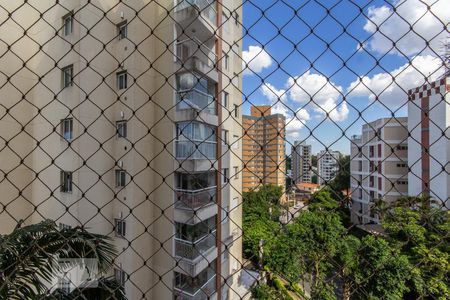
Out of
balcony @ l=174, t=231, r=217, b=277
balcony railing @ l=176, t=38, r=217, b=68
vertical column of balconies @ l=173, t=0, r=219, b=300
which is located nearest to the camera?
balcony railing @ l=176, t=38, r=217, b=68

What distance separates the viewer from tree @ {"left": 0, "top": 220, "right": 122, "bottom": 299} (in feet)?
4.11

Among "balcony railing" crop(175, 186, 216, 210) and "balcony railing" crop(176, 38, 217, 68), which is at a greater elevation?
"balcony railing" crop(176, 38, 217, 68)

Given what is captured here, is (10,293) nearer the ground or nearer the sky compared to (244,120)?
nearer the ground

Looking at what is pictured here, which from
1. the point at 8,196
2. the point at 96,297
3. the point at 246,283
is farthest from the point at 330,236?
the point at 8,196

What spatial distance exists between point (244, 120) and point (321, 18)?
24.3 inches

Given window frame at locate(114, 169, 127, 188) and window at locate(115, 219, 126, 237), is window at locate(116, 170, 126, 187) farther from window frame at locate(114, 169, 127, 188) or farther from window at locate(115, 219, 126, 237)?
window at locate(115, 219, 126, 237)

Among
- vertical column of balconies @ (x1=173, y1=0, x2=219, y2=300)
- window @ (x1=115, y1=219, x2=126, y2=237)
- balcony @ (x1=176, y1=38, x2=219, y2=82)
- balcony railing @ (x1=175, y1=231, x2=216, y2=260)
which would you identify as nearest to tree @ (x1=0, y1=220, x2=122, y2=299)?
balcony @ (x1=176, y1=38, x2=219, y2=82)

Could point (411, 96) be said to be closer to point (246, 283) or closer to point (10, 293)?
point (10, 293)

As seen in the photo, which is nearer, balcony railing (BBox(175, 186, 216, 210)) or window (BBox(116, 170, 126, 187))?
balcony railing (BBox(175, 186, 216, 210))

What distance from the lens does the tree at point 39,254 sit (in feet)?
4.11

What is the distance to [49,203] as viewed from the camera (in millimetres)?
4137

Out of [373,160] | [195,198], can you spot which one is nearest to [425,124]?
[373,160]

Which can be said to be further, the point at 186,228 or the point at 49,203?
the point at 186,228

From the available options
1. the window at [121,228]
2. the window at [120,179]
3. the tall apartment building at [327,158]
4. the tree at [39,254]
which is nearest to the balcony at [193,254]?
the window at [121,228]
